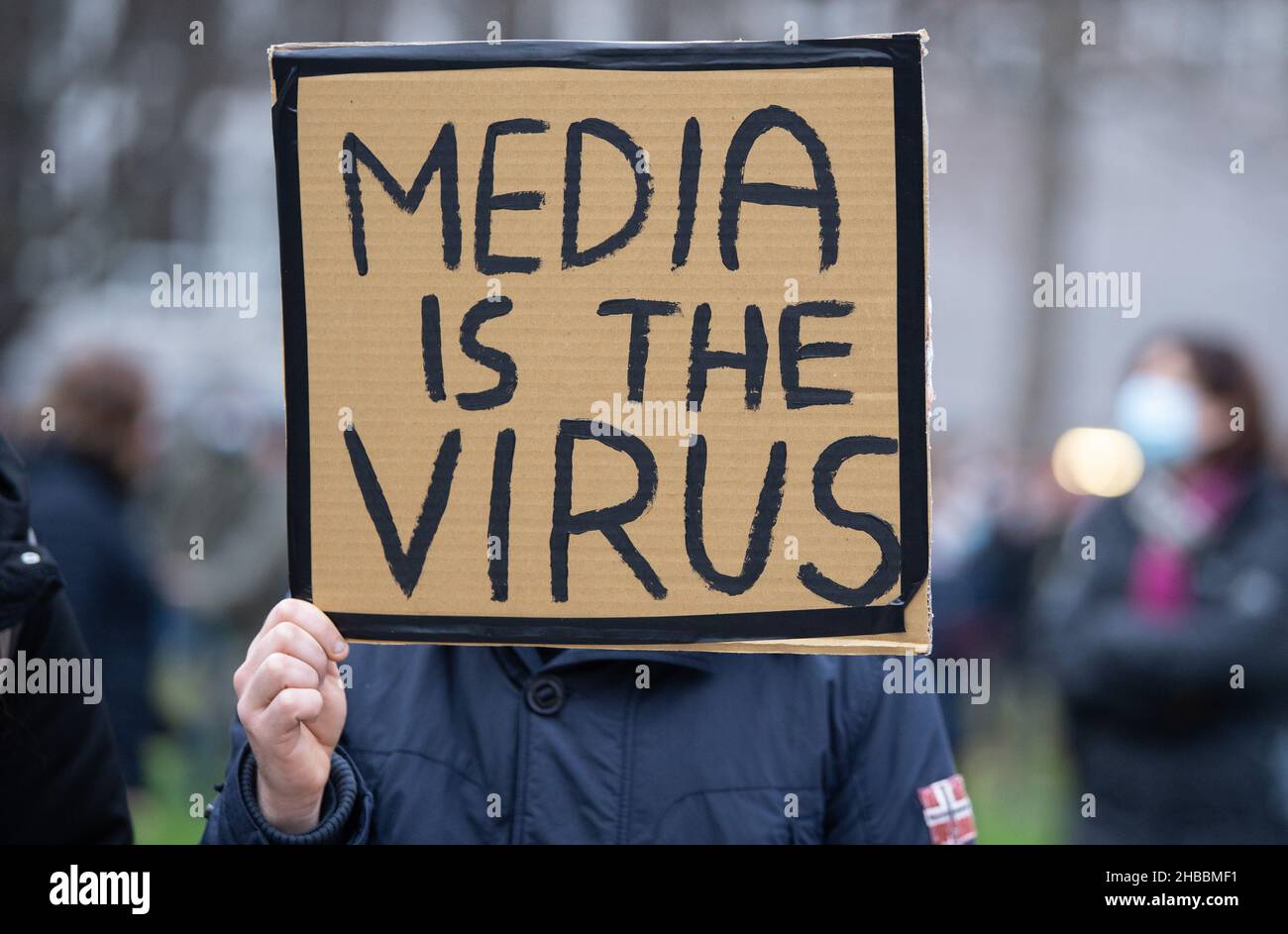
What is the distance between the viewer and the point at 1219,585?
378cm

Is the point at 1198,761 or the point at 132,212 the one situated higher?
the point at 132,212

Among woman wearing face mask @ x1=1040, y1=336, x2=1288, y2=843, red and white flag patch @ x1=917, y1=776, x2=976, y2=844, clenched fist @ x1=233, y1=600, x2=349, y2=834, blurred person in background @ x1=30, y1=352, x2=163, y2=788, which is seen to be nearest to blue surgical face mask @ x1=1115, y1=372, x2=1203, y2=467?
woman wearing face mask @ x1=1040, y1=336, x2=1288, y2=843

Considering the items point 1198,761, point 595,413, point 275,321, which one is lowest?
point 1198,761

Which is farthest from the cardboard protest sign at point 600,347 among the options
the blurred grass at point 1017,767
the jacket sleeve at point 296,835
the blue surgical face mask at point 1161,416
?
the blurred grass at point 1017,767

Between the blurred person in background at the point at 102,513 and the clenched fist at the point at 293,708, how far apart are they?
3269 mm

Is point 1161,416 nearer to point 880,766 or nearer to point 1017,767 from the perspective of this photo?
point 880,766

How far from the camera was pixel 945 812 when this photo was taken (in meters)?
1.96

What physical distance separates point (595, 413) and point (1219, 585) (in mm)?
2403

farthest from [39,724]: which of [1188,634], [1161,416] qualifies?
Result: [1161,416]

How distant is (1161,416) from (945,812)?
7.98 ft

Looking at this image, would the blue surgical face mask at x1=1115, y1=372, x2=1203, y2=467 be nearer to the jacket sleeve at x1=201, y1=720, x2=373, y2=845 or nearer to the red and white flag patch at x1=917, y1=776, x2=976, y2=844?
the red and white flag patch at x1=917, y1=776, x2=976, y2=844

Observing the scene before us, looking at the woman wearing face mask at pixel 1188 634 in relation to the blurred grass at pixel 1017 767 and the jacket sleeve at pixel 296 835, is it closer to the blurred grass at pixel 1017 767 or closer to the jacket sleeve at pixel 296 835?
the jacket sleeve at pixel 296 835
